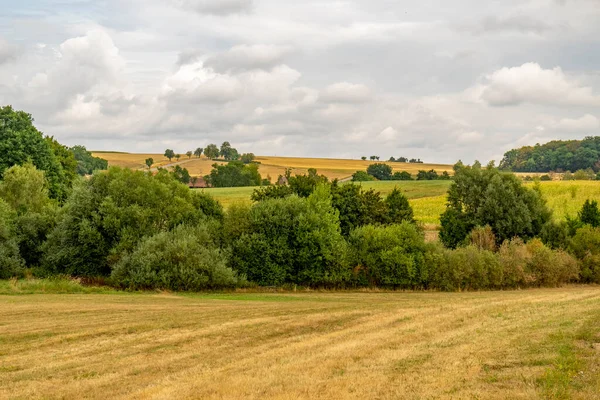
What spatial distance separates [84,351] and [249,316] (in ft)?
27.7

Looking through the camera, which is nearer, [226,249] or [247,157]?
[226,249]

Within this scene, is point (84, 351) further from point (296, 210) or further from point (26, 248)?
point (26, 248)

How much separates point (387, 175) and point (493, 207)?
88.4 metres

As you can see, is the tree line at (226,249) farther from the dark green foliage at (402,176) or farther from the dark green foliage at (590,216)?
the dark green foliage at (402,176)

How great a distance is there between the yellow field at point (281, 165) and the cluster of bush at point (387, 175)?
303 centimetres

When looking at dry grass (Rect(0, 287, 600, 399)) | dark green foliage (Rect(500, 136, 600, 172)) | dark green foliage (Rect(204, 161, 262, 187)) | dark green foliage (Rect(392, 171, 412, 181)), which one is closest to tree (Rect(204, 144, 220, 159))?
dark green foliage (Rect(204, 161, 262, 187))

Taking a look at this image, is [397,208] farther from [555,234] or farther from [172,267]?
[172,267]

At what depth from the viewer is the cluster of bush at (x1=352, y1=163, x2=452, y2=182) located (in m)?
149

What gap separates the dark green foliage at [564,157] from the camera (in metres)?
174

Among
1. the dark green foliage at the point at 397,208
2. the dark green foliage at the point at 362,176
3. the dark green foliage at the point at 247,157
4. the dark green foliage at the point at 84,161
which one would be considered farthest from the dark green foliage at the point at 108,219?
the dark green foliage at the point at 247,157

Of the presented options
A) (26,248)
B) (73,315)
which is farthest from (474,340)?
(26,248)

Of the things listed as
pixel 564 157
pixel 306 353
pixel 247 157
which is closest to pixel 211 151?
pixel 247 157

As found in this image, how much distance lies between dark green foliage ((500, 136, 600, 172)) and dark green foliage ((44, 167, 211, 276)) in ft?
463

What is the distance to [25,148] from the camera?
273ft
